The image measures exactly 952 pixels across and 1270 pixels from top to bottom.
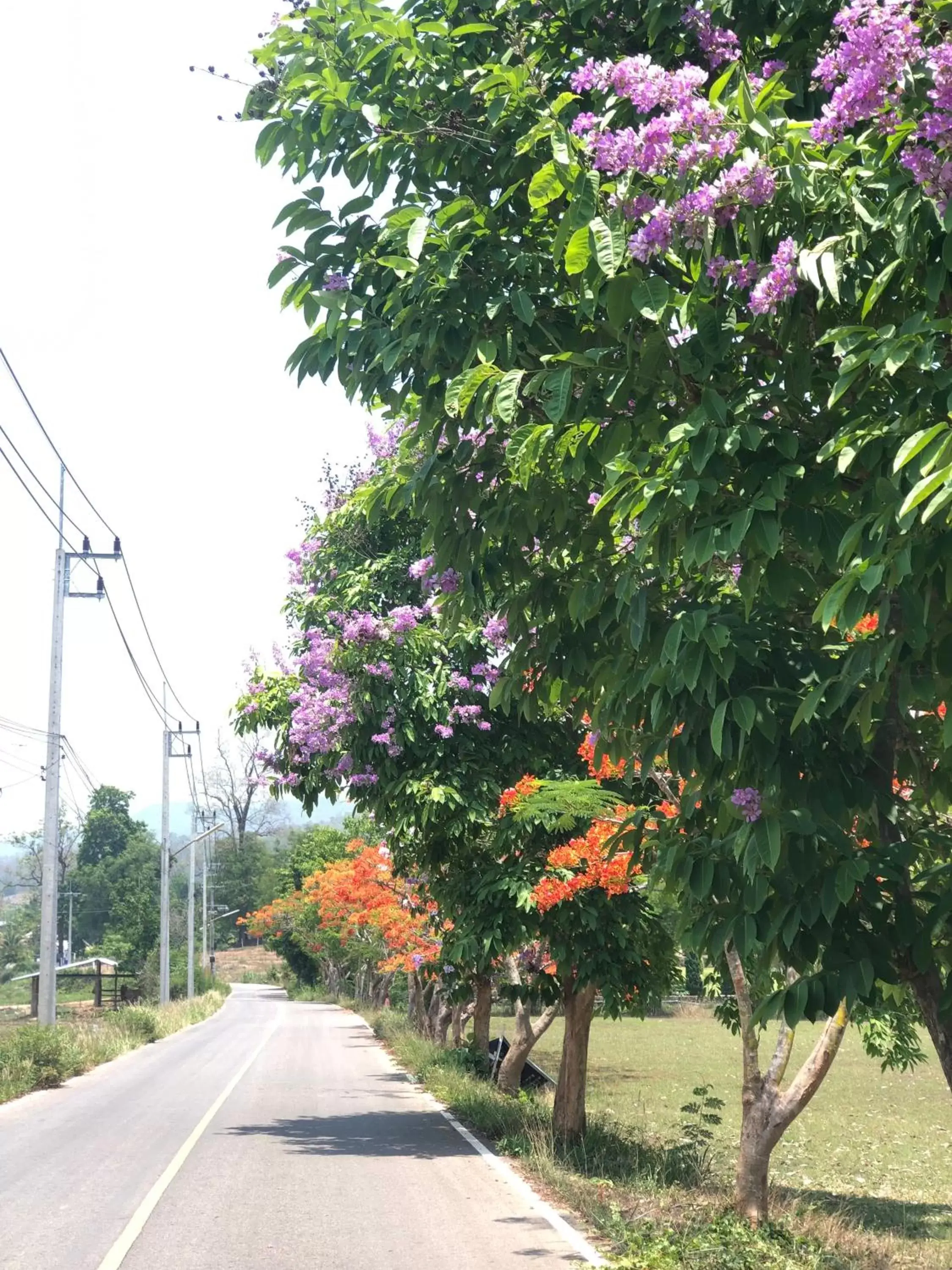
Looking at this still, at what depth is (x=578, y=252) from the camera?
3812 millimetres

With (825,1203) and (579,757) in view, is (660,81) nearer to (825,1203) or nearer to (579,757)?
(579,757)

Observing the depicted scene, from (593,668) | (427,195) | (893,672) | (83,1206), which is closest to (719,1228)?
(83,1206)

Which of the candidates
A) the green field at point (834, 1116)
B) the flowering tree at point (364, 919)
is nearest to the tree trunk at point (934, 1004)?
the green field at point (834, 1116)

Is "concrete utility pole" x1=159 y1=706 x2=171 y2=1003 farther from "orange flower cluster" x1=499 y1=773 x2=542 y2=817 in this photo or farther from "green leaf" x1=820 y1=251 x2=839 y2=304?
"green leaf" x1=820 y1=251 x2=839 y2=304

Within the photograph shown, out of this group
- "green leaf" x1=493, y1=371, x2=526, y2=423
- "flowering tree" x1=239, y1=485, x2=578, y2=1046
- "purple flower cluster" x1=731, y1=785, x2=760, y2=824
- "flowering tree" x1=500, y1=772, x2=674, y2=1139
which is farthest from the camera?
"flowering tree" x1=239, y1=485, x2=578, y2=1046

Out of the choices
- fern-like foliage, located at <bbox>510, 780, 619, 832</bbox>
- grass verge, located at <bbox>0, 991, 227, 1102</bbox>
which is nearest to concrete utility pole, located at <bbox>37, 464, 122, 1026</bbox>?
grass verge, located at <bbox>0, 991, 227, 1102</bbox>

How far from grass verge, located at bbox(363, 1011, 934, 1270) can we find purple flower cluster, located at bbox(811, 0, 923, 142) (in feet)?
22.3

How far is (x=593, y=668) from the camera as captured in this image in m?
5.30

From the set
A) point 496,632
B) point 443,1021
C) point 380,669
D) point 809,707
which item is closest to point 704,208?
point 809,707

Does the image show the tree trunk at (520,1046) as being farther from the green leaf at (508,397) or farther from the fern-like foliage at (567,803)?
the green leaf at (508,397)

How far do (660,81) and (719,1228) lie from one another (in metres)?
8.16

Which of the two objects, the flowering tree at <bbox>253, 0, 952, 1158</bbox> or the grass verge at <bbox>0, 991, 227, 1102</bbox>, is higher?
the flowering tree at <bbox>253, 0, 952, 1158</bbox>

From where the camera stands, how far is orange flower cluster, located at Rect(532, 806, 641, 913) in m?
11.2

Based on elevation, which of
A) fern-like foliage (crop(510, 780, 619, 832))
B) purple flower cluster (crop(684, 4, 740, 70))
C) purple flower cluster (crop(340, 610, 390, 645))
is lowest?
fern-like foliage (crop(510, 780, 619, 832))
